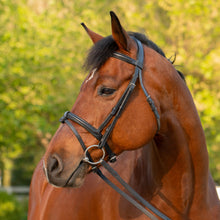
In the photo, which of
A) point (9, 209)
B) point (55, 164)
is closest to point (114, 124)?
point (55, 164)

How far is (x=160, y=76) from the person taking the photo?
8.43ft

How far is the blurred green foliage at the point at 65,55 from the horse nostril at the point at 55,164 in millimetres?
5316

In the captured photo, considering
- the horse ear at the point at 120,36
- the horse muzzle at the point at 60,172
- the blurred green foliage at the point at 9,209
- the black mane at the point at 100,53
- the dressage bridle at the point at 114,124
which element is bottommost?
the blurred green foliage at the point at 9,209

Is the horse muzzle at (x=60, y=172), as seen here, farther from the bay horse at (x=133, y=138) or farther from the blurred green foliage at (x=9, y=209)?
the blurred green foliage at (x=9, y=209)

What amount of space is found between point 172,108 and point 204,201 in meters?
0.73

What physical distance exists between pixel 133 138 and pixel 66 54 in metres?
6.98

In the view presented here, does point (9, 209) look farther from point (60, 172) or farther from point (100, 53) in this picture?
point (100, 53)

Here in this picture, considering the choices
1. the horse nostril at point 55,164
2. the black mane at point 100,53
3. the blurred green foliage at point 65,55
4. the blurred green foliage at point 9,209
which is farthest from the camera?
the blurred green foliage at point 9,209

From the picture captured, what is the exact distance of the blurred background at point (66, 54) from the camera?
7945 millimetres

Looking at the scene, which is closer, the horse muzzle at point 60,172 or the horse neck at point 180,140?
the horse muzzle at point 60,172

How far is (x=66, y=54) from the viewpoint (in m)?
9.11

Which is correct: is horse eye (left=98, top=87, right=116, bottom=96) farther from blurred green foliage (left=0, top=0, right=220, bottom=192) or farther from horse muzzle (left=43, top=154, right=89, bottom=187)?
blurred green foliage (left=0, top=0, right=220, bottom=192)

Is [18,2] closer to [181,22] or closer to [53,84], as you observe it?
[53,84]

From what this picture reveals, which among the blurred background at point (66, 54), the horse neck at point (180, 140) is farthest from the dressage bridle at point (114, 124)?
the blurred background at point (66, 54)
